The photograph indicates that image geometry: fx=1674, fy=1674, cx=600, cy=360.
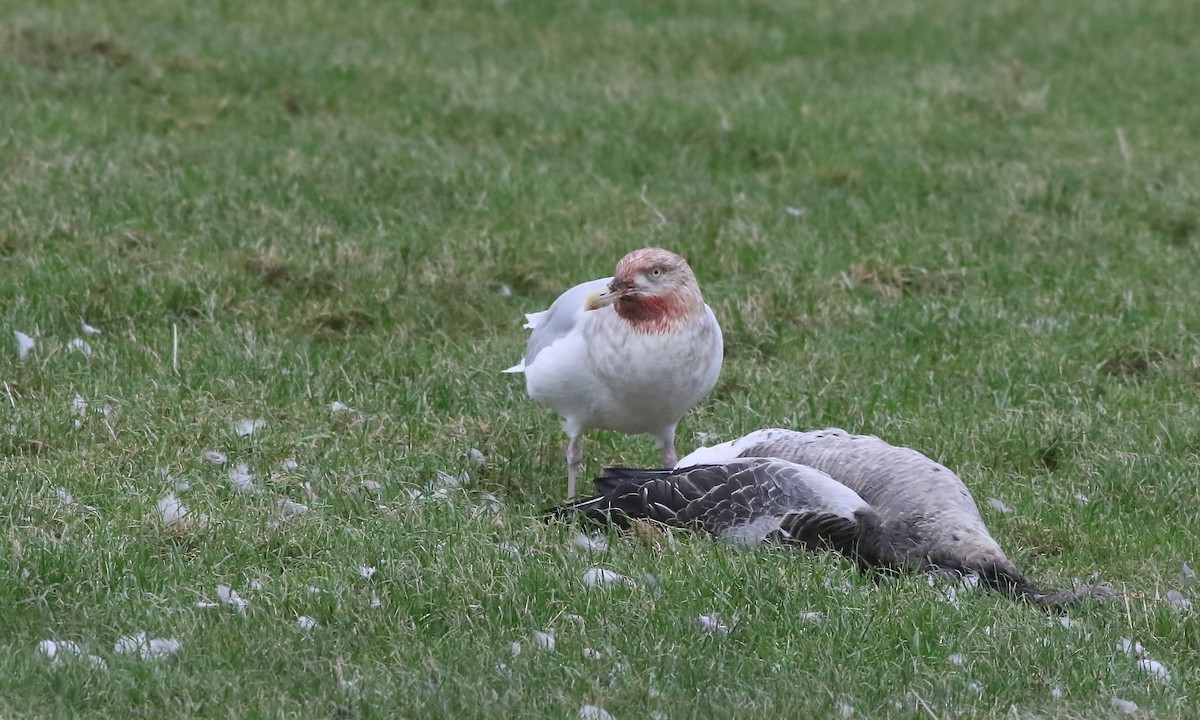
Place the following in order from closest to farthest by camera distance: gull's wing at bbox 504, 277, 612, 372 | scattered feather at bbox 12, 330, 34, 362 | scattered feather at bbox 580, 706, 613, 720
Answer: scattered feather at bbox 580, 706, 613, 720 < gull's wing at bbox 504, 277, 612, 372 < scattered feather at bbox 12, 330, 34, 362

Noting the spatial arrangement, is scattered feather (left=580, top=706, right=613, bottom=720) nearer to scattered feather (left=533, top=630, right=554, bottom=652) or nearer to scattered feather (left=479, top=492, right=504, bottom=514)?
scattered feather (left=533, top=630, right=554, bottom=652)

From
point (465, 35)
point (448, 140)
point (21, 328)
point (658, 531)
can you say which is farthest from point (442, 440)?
point (465, 35)

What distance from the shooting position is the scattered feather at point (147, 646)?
4738 mm

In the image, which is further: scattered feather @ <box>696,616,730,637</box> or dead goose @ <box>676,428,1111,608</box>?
dead goose @ <box>676,428,1111,608</box>

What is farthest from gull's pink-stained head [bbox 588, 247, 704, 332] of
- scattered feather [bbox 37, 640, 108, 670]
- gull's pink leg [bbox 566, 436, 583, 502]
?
scattered feather [bbox 37, 640, 108, 670]

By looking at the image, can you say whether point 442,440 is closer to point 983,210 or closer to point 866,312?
point 866,312

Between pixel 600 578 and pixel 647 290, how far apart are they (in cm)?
137

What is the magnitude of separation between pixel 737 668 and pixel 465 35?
10317 mm

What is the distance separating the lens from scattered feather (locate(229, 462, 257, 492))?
6.21 meters

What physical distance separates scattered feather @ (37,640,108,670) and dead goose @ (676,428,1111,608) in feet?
8.07

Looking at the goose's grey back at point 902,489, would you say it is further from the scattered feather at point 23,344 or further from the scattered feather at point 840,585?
the scattered feather at point 23,344

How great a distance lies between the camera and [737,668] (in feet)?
16.0

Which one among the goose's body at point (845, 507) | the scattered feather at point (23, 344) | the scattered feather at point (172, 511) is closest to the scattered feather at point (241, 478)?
the scattered feather at point (172, 511)

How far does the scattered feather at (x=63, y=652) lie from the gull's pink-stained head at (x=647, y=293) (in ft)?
7.94
